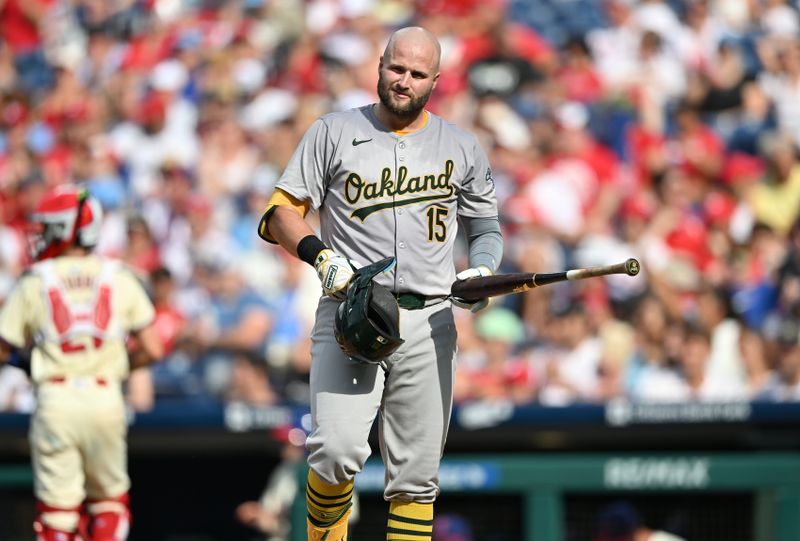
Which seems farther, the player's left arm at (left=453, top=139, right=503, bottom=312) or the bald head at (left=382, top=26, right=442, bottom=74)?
the player's left arm at (left=453, top=139, right=503, bottom=312)

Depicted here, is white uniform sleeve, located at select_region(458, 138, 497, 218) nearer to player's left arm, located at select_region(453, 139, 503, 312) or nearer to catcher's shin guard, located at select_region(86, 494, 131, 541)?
player's left arm, located at select_region(453, 139, 503, 312)

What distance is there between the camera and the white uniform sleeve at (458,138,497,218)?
15.5 feet

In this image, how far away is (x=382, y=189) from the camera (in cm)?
454

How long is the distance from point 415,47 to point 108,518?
106 inches

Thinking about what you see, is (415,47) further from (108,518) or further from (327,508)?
(108,518)

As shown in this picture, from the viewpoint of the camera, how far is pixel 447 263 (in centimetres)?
472

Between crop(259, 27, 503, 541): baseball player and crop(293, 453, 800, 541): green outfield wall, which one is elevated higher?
crop(259, 27, 503, 541): baseball player

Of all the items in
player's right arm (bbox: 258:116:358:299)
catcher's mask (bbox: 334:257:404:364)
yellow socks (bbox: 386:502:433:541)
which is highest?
player's right arm (bbox: 258:116:358:299)

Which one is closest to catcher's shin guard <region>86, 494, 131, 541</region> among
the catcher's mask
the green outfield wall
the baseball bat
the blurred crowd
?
the green outfield wall

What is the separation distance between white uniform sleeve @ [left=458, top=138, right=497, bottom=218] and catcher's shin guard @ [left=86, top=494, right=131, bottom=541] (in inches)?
86.2

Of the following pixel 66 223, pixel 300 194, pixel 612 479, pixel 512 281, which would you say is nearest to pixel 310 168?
pixel 300 194

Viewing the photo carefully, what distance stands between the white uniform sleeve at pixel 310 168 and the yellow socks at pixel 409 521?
1.15 m

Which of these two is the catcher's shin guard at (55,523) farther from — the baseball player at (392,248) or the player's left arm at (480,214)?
the player's left arm at (480,214)

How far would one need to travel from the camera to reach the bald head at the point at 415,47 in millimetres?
4445
